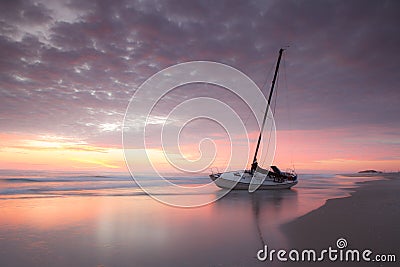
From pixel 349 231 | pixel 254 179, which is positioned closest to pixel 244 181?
pixel 254 179

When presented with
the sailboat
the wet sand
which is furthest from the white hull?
the wet sand

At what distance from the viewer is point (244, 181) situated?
1121 inches

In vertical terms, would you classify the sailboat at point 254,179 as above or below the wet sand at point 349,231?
above

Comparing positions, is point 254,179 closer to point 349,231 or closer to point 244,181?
point 244,181

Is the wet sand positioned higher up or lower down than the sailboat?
lower down

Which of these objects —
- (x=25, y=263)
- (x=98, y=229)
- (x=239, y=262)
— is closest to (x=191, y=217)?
(x=98, y=229)

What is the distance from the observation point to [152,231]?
33.2 ft

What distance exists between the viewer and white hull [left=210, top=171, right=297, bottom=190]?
93.4 feet

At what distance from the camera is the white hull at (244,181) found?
93.4ft

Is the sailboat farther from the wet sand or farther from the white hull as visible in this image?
the wet sand

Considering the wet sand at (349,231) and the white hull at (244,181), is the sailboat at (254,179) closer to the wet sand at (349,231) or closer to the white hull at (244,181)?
the white hull at (244,181)

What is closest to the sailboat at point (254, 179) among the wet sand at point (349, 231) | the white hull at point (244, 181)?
the white hull at point (244, 181)

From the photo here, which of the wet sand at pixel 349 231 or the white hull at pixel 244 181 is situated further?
the white hull at pixel 244 181

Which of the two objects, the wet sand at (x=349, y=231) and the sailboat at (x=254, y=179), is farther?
the sailboat at (x=254, y=179)
